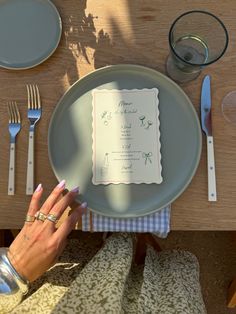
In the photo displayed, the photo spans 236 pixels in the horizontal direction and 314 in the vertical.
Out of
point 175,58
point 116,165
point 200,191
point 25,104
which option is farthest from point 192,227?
point 25,104

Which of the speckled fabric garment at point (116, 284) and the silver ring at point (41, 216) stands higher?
the silver ring at point (41, 216)

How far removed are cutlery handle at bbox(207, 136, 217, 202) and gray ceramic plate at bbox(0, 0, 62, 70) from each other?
407 millimetres

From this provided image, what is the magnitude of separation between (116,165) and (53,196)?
14cm

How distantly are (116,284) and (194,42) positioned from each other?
→ 0.54 metres

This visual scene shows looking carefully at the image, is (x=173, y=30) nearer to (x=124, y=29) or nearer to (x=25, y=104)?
(x=124, y=29)

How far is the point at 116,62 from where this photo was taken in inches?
33.9

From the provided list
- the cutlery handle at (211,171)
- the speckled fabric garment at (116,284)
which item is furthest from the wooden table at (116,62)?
the speckled fabric garment at (116,284)

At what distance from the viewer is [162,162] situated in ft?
2.58

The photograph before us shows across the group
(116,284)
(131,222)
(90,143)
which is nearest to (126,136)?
(90,143)

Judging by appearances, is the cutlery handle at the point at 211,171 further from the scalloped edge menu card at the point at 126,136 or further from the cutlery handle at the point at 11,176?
the cutlery handle at the point at 11,176

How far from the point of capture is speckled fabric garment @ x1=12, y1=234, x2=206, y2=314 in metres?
0.79

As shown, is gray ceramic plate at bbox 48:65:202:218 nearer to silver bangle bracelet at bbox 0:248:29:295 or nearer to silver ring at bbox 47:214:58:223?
silver ring at bbox 47:214:58:223

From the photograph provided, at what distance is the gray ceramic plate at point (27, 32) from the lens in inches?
Answer: 33.9

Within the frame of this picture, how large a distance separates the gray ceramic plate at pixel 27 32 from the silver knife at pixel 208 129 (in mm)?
349
